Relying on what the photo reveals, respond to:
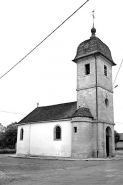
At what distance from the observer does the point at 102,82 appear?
26.6 meters

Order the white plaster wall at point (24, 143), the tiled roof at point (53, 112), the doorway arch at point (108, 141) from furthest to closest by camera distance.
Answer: the white plaster wall at point (24, 143) → the tiled roof at point (53, 112) → the doorway arch at point (108, 141)

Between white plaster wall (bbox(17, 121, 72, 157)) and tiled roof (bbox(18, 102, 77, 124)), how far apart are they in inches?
30.1

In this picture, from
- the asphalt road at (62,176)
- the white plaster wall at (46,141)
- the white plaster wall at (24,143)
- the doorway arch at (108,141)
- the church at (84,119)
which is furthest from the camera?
the white plaster wall at (24,143)

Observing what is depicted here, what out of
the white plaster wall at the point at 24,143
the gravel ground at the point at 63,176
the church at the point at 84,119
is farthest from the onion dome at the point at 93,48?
the gravel ground at the point at 63,176

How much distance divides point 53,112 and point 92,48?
382 inches

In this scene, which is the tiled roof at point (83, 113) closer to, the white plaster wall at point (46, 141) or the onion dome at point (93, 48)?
the white plaster wall at point (46, 141)

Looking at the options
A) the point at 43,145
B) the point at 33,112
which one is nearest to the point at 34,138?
the point at 43,145

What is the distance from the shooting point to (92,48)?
1064 inches

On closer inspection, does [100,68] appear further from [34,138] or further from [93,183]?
[93,183]

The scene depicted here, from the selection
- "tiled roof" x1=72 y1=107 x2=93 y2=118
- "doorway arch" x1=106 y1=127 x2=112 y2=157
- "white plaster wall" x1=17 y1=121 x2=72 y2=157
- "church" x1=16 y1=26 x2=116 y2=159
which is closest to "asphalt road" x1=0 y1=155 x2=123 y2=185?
"church" x1=16 y1=26 x2=116 y2=159

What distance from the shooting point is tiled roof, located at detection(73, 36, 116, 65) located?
2683 centimetres

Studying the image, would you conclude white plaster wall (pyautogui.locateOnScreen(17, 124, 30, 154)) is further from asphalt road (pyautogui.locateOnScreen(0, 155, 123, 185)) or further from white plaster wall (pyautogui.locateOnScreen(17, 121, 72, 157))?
asphalt road (pyautogui.locateOnScreen(0, 155, 123, 185))

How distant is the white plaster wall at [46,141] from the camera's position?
1019 inches

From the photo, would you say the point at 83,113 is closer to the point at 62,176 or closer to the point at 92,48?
the point at 92,48
